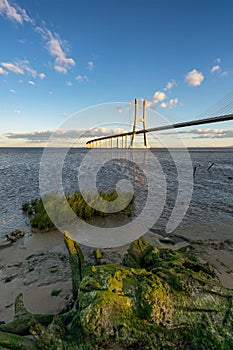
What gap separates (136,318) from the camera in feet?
7.94

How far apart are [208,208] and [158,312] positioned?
9.97 metres

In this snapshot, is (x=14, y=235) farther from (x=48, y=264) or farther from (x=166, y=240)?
(x=166, y=240)

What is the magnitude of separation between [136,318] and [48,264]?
3.49 metres

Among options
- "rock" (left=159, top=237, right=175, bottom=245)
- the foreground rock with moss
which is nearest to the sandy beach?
"rock" (left=159, top=237, right=175, bottom=245)

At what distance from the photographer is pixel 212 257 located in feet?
19.1

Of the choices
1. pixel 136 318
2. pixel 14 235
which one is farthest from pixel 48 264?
pixel 136 318

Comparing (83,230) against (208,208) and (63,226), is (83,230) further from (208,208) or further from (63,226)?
(208,208)

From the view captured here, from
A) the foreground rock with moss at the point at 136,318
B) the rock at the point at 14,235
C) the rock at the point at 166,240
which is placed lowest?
the rock at the point at 166,240

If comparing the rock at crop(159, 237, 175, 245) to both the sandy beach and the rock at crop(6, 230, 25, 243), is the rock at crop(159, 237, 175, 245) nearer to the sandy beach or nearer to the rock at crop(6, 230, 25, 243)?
the sandy beach

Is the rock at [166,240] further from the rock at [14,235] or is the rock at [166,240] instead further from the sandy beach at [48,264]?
the rock at [14,235]

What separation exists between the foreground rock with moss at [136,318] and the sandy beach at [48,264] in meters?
1.24

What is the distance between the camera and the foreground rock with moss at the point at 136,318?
2.26 m

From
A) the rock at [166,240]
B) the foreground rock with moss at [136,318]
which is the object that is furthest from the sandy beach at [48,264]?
the foreground rock with moss at [136,318]

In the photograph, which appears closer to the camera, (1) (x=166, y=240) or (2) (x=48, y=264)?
(2) (x=48, y=264)
